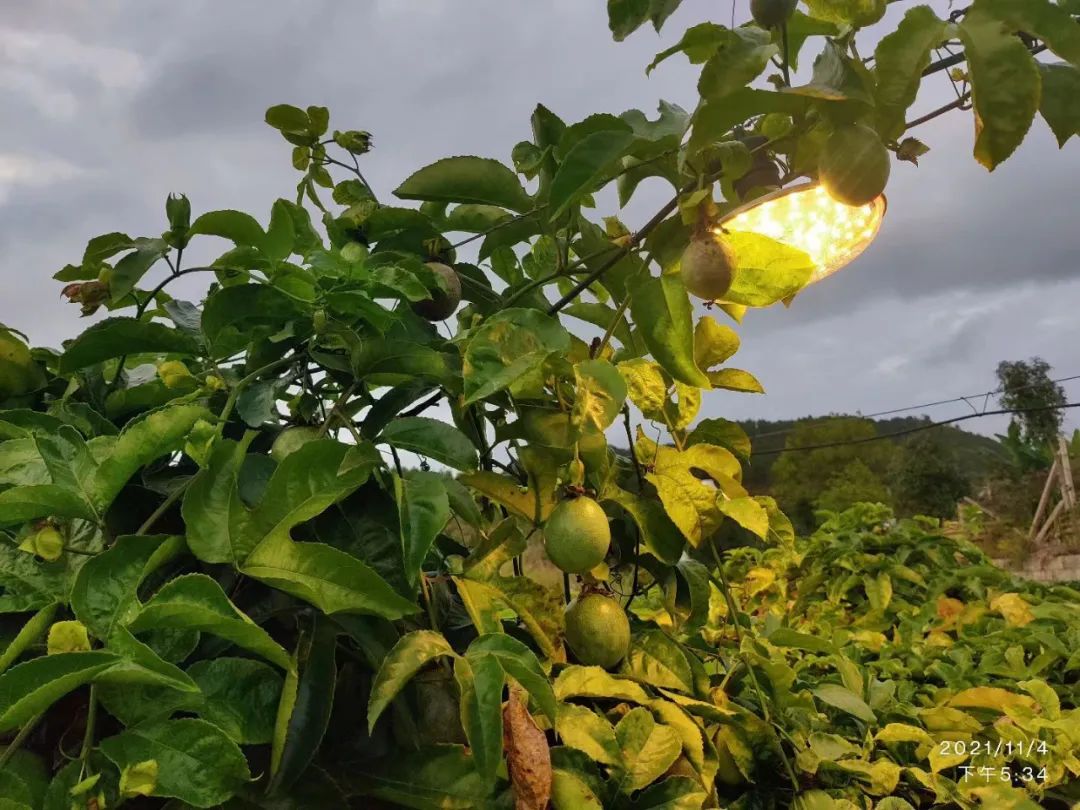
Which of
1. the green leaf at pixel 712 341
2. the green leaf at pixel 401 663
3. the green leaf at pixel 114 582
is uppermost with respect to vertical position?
the green leaf at pixel 712 341

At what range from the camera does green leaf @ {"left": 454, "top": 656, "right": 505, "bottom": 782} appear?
0.48 m

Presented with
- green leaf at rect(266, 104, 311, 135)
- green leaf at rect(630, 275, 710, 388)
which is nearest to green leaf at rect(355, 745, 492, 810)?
green leaf at rect(630, 275, 710, 388)

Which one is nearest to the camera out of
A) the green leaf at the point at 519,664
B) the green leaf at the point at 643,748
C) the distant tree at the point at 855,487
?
the green leaf at the point at 519,664

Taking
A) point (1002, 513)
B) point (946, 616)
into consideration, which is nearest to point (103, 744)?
point (946, 616)

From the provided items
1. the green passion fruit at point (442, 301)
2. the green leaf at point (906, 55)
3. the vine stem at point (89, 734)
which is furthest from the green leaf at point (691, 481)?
the vine stem at point (89, 734)

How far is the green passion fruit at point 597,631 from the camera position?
2.23 feet

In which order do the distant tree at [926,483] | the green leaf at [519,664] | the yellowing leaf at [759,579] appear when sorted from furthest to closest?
the distant tree at [926,483], the yellowing leaf at [759,579], the green leaf at [519,664]

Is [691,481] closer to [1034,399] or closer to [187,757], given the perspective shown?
[187,757]

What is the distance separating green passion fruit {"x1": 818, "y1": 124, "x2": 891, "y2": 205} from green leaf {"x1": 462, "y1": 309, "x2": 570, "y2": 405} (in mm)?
224

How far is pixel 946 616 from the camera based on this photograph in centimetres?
173

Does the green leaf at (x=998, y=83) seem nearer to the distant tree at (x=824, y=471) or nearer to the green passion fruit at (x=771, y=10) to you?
the green passion fruit at (x=771, y=10)

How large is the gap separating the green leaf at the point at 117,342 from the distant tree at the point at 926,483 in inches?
844

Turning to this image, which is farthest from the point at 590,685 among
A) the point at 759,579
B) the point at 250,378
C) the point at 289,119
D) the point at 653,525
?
the point at 759,579

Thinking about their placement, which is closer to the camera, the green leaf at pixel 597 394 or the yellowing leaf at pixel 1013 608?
the green leaf at pixel 597 394
